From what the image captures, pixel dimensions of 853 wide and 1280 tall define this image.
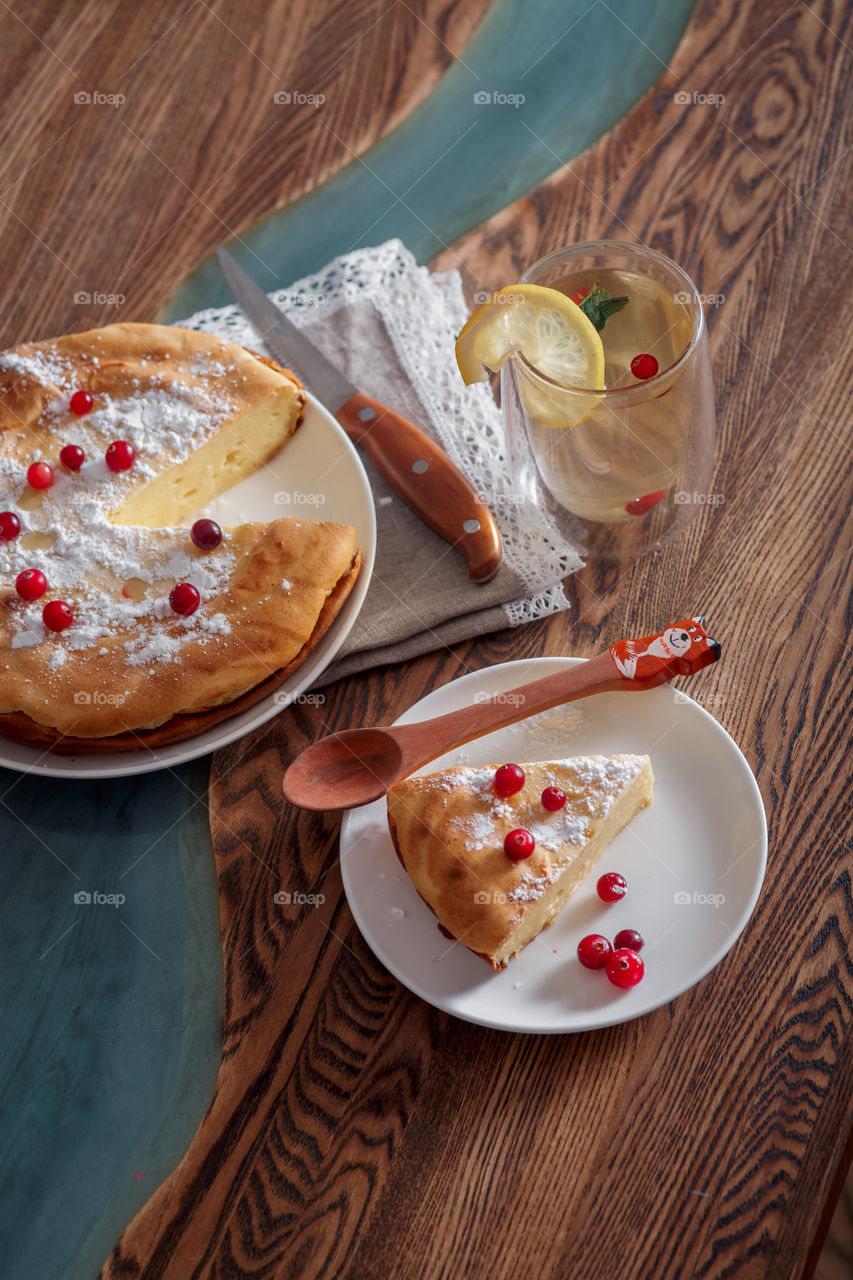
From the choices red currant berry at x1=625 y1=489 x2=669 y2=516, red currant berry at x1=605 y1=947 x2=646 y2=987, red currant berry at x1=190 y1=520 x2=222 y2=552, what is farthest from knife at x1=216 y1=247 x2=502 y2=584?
red currant berry at x1=605 y1=947 x2=646 y2=987

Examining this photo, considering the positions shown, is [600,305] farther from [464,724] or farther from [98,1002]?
[98,1002]

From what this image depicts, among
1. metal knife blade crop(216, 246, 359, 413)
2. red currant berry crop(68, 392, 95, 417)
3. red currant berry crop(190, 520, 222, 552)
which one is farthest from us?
metal knife blade crop(216, 246, 359, 413)

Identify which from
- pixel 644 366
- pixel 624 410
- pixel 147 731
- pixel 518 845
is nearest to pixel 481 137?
pixel 644 366

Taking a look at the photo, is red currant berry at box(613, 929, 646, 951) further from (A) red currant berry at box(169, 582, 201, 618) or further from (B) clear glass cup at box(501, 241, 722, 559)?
(A) red currant berry at box(169, 582, 201, 618)

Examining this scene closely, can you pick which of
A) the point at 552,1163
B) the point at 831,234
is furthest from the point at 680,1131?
the point at 831,234

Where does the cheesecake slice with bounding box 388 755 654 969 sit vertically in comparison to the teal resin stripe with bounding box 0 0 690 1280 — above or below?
above

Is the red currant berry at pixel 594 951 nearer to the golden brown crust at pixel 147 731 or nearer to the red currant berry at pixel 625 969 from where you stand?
the red currant berry at pixel 625 969
